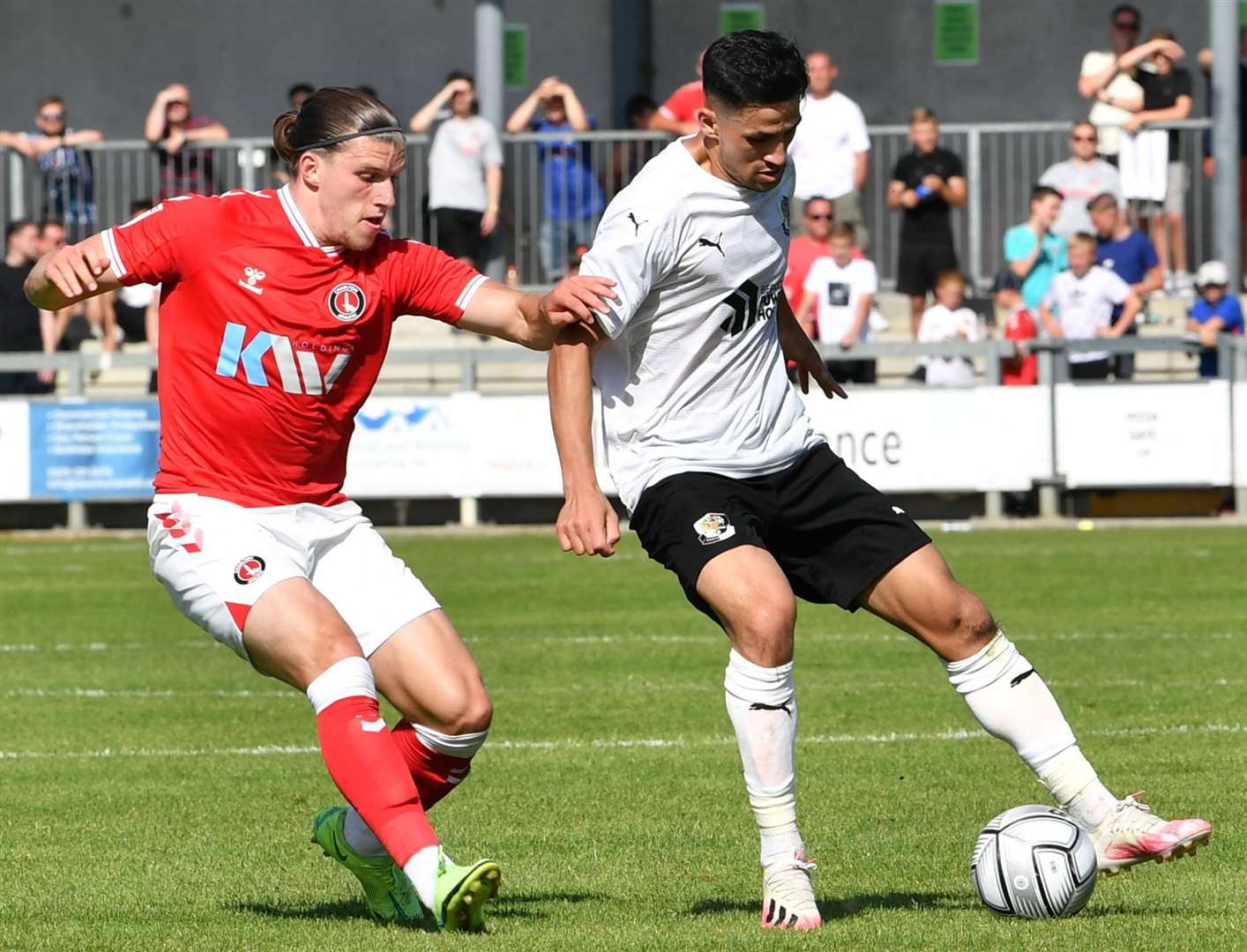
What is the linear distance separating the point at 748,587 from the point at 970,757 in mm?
3225

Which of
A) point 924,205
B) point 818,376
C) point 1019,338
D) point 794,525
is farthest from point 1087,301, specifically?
point 794,525

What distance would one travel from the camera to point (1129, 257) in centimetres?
1983

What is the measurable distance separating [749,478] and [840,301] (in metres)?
13.5

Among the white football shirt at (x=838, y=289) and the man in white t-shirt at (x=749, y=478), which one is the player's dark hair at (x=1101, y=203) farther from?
the man in white t-shirt at (x=749, y=478)

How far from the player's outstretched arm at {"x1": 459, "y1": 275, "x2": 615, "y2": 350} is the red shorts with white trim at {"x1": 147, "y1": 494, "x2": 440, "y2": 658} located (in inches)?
26.2

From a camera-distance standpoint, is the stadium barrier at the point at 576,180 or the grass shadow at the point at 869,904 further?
the stadium barrier at the point at 576,180

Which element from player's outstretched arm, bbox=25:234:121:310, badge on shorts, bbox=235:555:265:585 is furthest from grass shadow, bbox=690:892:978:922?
player's outstretched arm, bbox=25:234:121:310

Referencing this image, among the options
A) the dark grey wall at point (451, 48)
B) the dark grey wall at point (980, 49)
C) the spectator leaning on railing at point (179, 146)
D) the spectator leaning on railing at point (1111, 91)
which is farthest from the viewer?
the dark grey wall at point (451, 48)

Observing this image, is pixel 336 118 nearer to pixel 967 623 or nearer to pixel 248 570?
pixel 248 570

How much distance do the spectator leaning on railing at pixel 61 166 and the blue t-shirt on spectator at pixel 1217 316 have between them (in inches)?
416

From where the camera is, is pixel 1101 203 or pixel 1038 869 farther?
pixel 1101 203

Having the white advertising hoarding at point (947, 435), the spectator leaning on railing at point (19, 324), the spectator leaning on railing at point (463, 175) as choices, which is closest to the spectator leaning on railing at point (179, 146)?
the spectator leaning on railing at point (19, 324)

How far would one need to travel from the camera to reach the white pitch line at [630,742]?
9211mm

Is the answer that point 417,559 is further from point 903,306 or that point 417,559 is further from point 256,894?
point 256,894
